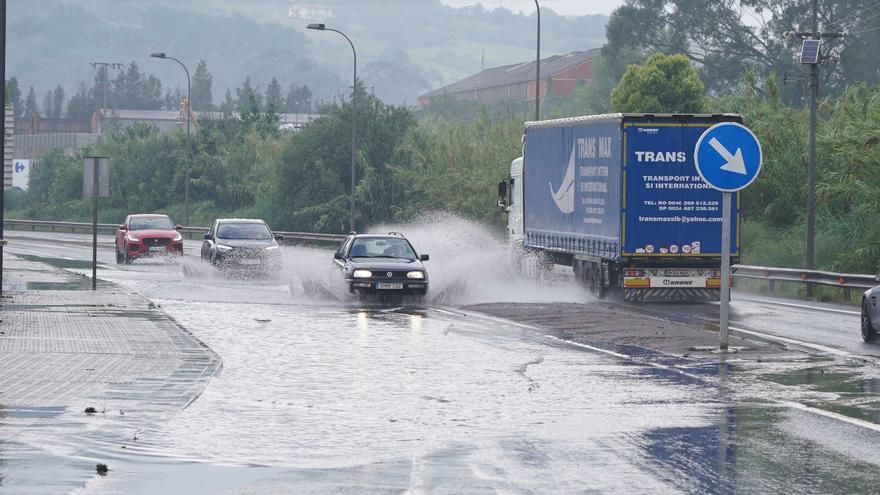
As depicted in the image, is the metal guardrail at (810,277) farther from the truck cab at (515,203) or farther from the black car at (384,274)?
the black car at (384,274)

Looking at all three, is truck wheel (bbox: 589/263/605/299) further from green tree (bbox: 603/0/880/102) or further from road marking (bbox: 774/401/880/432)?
green tree (bbox: 603/0/880/102)

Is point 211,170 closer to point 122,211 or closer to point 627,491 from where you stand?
point 122,211

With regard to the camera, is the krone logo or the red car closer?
the krone logo

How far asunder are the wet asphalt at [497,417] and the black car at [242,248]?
14725mm

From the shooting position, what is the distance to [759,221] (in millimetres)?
45219

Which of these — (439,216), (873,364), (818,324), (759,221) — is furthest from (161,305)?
(439,216)

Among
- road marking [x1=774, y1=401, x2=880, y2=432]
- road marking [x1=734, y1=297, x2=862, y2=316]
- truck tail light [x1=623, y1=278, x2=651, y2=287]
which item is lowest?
road marking [x1=734, y1=297, x2=862, y2=316]

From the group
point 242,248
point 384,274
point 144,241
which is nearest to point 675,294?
point 384,274

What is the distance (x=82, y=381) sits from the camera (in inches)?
571

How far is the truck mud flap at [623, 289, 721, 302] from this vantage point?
94.2ft

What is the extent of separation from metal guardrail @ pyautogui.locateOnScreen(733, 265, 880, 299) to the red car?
19002 mm

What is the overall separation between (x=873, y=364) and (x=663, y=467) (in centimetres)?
810

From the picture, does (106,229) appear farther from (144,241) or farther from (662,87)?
(144,241)

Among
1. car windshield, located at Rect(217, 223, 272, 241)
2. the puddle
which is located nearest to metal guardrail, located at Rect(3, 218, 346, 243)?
the puddle
